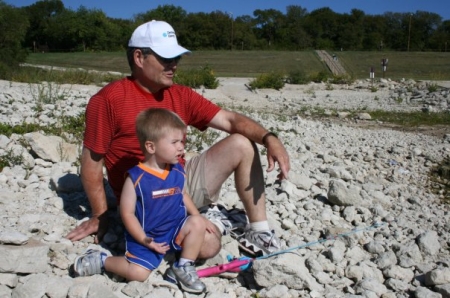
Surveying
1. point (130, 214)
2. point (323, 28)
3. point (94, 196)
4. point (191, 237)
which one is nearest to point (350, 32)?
point (323, 28)

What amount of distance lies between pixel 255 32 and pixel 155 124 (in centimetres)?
7625

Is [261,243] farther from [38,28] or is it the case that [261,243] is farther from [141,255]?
[38,28]

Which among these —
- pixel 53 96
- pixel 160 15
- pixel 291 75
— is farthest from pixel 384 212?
pixel 160 15

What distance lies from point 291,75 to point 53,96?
15.0 m

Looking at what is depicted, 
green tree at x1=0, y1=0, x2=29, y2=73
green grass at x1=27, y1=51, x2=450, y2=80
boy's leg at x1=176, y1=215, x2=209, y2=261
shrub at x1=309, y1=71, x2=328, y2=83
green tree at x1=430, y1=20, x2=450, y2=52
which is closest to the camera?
boy's leg at x1=176, y1=215, x2=209, y2=261

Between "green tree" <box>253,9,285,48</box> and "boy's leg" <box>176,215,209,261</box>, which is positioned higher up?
"green tree" <box>253,9,285,48</box>

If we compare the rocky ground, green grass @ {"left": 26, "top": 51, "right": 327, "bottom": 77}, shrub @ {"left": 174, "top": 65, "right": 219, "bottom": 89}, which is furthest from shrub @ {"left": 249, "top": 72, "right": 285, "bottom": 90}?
green grass @ {"left": 26, "top": 51, "right": 327, "bottom": 77}

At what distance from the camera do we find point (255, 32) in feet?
253

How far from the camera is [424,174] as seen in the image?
6223mm

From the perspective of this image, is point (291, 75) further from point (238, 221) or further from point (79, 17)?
point (79, 17)

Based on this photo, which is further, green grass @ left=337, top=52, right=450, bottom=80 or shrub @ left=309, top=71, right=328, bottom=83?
green grass @ left=337, top=52, right=450, bottom=80

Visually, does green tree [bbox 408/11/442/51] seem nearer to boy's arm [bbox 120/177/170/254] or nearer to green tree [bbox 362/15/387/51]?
green tree [bbox 362/15/387/51]

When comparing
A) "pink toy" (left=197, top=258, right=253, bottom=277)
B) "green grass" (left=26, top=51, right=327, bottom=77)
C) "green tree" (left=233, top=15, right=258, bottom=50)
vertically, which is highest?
"green tree" (left=233, top=15, right=258, bottom=50)

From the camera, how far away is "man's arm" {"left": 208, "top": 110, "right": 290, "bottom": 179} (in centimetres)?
331
